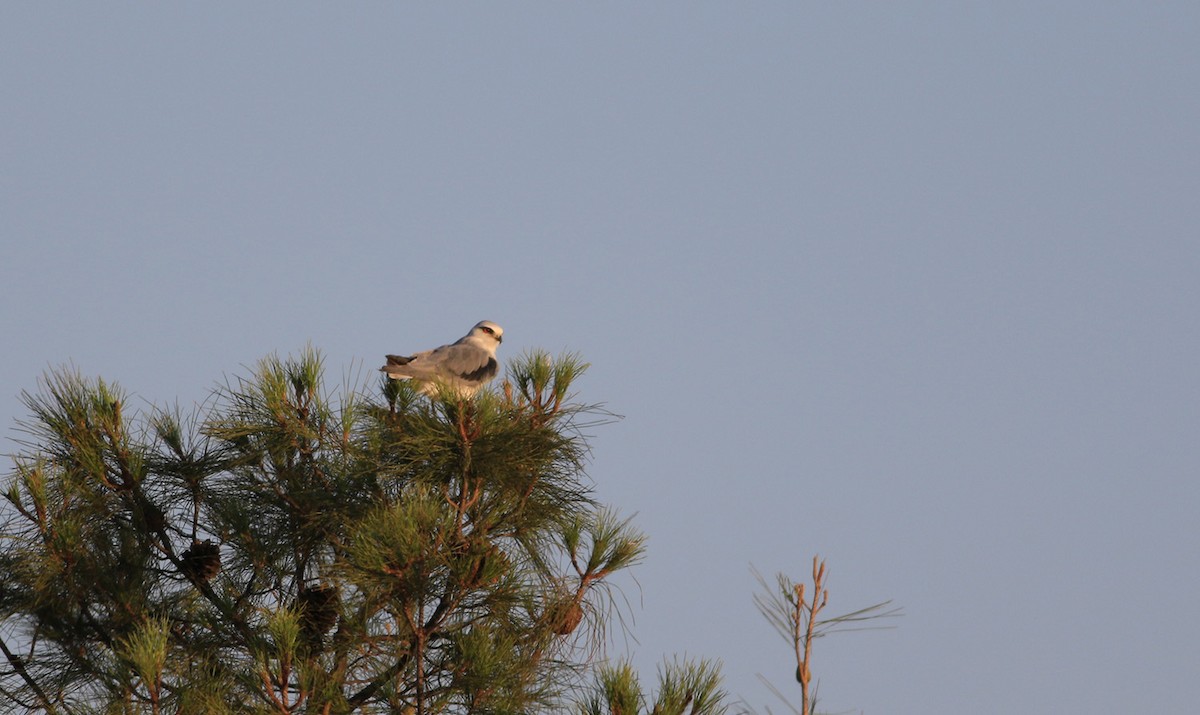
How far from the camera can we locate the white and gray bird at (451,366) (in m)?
8.09

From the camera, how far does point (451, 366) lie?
345 inches

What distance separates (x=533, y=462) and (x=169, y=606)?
7.67 feet

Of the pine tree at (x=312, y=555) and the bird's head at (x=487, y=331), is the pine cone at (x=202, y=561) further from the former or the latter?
the bird's head at (x=487, y=331)

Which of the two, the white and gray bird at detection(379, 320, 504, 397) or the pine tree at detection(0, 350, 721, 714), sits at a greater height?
the white and gray bird at detection(379, 320, 504, 397)

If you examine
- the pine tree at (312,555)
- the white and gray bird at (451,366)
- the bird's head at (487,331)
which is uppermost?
Result: the bird's head at (487,331)

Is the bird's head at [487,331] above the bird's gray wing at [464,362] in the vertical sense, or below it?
above

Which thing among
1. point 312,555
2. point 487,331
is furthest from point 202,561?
point 487,331

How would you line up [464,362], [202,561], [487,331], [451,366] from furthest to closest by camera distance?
[487,331] < [464,362] < [451,366] < [202,561]

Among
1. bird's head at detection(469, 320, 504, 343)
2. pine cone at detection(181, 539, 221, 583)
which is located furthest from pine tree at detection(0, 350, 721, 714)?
bird's head at detection(469, 320, 504, 343)

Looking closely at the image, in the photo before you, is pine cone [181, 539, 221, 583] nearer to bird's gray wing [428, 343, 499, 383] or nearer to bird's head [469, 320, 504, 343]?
bird's gray wing [428, 343, 499, 383]

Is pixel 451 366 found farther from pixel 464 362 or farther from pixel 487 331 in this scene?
pixel 487 331

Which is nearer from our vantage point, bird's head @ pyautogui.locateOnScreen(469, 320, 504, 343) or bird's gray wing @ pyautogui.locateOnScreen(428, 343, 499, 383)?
bird's gray wing @ pyautogui.locateOnScreen(428, 343, 499, 383)

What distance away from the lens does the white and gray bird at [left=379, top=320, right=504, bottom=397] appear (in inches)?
319

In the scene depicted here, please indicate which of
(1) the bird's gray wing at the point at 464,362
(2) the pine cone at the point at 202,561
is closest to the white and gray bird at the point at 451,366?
(1) the bird's gray wing at the point at 464,362
